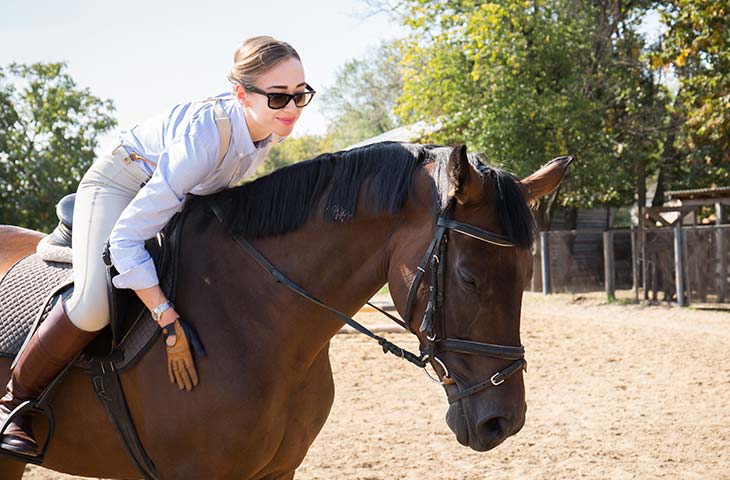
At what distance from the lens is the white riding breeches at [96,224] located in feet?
8.69

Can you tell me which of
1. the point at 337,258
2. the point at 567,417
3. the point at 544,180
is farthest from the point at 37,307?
the point at 567,417

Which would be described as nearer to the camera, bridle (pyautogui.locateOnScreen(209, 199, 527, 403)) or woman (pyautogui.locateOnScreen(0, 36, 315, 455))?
bridle (pyautogui.locateOnScreen(209, 199, 527, 403))

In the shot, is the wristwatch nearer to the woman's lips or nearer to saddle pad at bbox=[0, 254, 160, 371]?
saddle pad at bbox=[0, 254, 160, 371]

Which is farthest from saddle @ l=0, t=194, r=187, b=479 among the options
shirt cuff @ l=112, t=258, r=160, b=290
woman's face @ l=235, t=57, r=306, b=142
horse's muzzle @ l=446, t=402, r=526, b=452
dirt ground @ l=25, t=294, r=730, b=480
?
dirt ground @ l=25, t=294, r=730, b=480

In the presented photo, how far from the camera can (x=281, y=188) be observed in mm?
2811

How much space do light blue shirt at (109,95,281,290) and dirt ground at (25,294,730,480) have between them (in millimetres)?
3161

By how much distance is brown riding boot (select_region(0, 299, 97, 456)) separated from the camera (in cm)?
267

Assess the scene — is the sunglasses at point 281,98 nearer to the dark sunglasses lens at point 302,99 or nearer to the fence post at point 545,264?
the dark sunglasses lens at point 302,99

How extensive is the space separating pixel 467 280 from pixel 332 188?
27.1 inches

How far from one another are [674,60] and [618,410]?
10.8 meters

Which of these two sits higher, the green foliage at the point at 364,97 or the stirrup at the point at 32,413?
the green foliage at the point at 364,97

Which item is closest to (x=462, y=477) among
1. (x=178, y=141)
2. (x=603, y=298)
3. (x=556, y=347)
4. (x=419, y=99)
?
(x=178, y=141)

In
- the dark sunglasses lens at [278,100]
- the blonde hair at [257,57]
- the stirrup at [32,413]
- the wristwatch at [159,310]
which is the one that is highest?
the blonde hair at [257,57]

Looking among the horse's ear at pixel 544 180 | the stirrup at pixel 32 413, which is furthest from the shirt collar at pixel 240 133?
the stirrup at pixel 32 413
